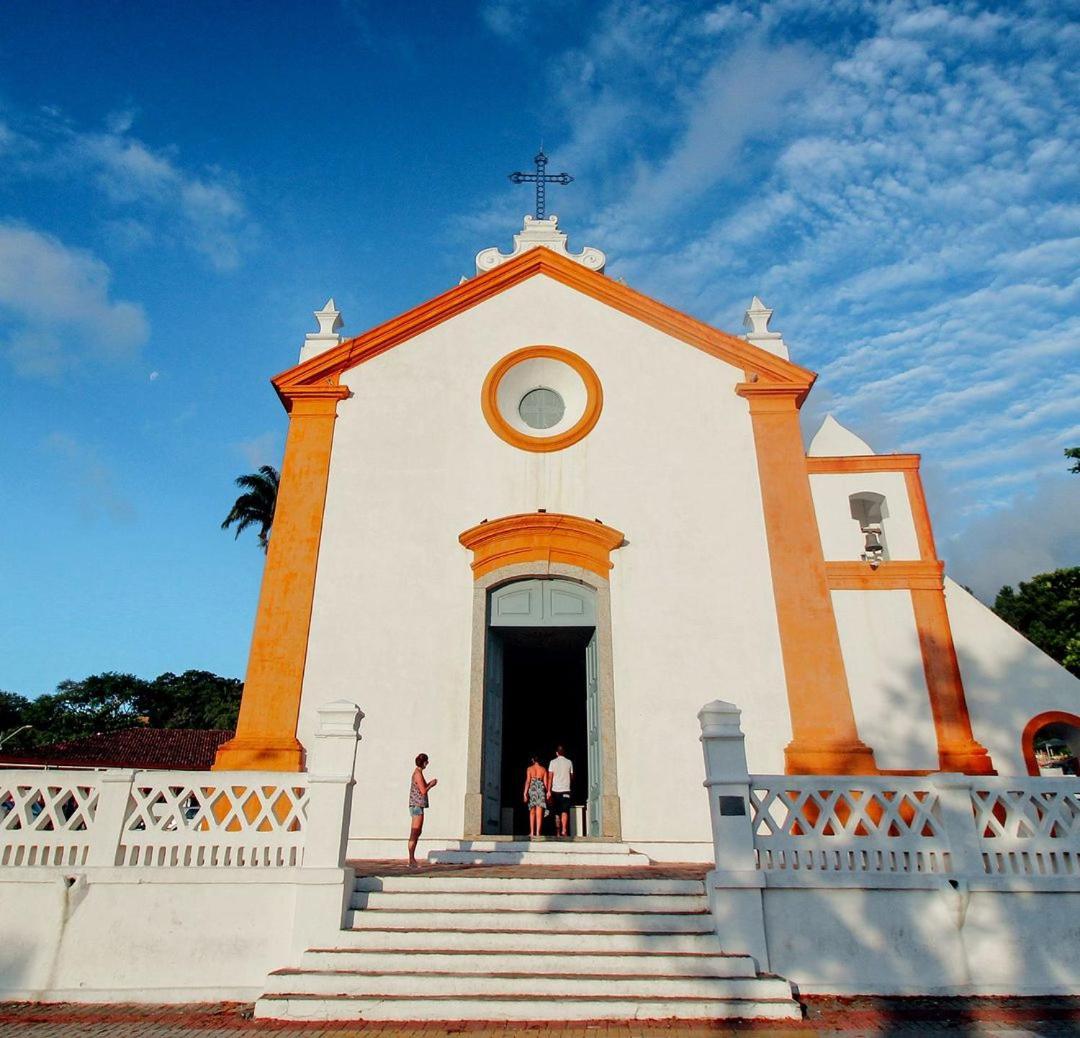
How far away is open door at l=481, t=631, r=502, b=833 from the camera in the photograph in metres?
10.6

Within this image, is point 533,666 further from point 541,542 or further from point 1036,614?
Result: point 1036,614

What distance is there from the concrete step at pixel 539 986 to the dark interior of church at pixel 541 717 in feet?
27.1

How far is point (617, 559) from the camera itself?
1162 cm

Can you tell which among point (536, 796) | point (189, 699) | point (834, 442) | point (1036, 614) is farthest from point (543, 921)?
point (189, 699)

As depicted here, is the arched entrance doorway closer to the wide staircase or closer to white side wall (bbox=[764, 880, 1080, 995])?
the wide staircase

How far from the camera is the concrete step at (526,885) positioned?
7.19 m

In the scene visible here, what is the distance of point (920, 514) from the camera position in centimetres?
1362

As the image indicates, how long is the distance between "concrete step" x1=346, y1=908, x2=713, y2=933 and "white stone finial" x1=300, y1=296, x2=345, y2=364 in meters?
9.34

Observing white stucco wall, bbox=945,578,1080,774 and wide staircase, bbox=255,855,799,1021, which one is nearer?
wide staircase, bbox=255,855,799,1021

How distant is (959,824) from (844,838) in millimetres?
1067

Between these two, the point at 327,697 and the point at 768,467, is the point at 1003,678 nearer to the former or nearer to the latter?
the point at 768,467

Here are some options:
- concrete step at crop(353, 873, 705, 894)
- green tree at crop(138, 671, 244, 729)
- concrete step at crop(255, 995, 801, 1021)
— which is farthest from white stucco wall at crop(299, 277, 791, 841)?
green tree at crop(138, 671, 244, 729)

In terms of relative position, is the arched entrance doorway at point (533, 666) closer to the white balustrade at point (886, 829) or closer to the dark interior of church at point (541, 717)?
the dark interior of church at point (541, 717)

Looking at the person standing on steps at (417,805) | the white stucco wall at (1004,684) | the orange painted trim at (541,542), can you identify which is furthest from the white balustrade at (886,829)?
the white stucco wall at (1004,684)
